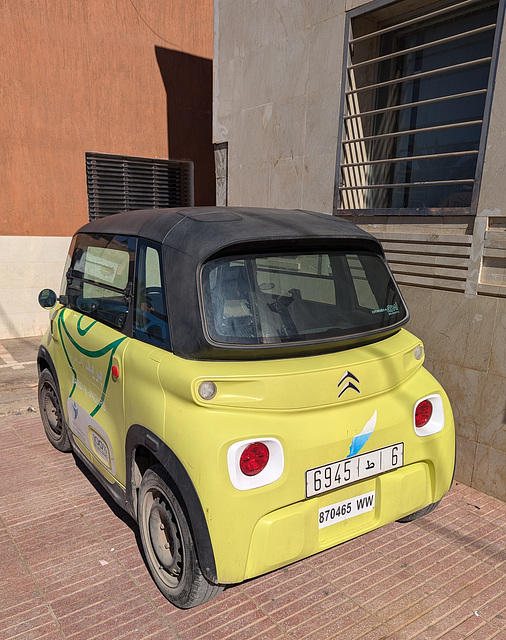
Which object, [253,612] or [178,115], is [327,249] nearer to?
[253,612]

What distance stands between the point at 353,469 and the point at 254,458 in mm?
582

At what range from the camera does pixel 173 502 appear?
7.93 feet

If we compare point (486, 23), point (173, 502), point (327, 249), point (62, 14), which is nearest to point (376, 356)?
point (327, 249)

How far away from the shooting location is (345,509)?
8.08ft

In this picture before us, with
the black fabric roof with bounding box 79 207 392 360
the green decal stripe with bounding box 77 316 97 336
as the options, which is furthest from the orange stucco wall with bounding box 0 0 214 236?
the black fabric roof with bounding box 79 207 392 360

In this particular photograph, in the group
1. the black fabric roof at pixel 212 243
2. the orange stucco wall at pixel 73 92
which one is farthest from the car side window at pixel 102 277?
the orange stucco wall at pixel 73 92

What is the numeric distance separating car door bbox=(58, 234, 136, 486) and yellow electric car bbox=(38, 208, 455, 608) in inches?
0.9

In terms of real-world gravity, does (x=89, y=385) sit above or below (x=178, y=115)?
below

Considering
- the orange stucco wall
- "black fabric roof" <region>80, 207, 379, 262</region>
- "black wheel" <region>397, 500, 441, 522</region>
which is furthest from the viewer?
the orange stucco wall

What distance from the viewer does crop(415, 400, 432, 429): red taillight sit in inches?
107

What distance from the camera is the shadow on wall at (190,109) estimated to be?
9203 mm

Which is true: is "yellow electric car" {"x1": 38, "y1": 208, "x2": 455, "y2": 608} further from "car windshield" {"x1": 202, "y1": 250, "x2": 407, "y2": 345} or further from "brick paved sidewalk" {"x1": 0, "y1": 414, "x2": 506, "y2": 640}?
"brick paved sidewalk" {"x1": 0, "y1": 414, "x2": 506, "y2": 640}

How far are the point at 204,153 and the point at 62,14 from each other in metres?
3.27

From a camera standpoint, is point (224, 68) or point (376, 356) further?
point (224, 68)
